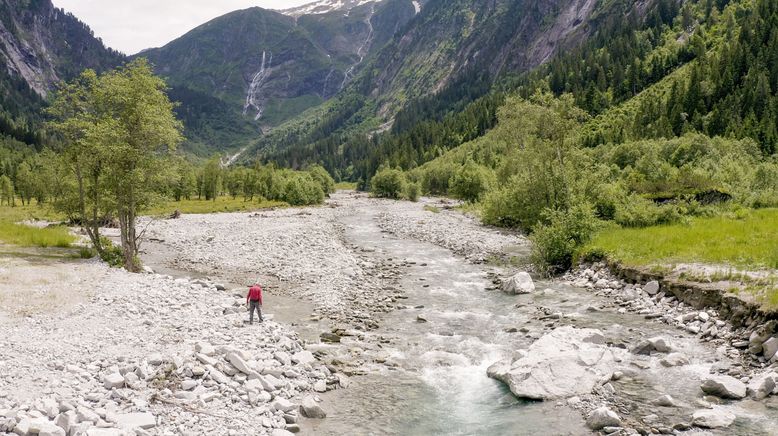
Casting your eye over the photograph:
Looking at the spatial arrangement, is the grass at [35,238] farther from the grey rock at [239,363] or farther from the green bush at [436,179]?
the green bush at [436,179]

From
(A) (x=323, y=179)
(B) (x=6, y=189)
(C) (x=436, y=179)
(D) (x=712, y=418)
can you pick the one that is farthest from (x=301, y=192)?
(D) (x=712, y=418)

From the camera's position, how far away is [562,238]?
34969mm

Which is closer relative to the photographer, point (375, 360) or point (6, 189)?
point (375, 360)

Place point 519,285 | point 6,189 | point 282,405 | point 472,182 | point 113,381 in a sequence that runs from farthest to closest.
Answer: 1. point 6,189
2. point 472,182
3. point 519,285
4. point 282,405
5. point 113,381

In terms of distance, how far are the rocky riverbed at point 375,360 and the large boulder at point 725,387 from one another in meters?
0.05

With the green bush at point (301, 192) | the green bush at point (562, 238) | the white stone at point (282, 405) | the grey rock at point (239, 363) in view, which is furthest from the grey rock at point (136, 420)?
the green bush at point (301, 192)

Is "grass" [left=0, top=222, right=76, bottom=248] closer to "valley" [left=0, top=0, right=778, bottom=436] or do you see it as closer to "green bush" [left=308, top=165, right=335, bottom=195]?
"valley" [left=0, top=0, right=778, bottom=436]

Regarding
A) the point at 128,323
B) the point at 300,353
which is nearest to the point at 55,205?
the point at 128,323

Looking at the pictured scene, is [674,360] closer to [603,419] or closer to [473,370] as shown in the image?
[603,419]

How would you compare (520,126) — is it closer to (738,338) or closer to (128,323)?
(738,338)

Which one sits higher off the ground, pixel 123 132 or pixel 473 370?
pixel 123 132

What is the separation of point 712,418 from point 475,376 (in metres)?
7.60

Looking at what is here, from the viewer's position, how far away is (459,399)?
16703mm

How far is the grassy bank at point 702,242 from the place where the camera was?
84.0ft
